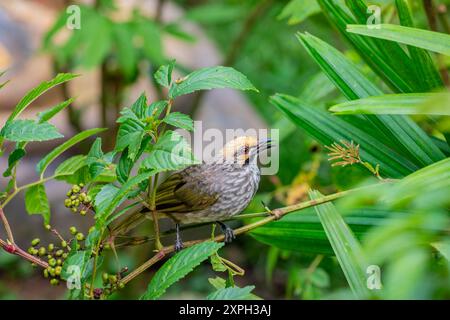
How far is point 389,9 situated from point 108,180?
44.9 inches

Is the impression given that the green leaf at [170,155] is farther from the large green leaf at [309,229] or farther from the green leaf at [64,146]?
the large green leaf at [309,229]

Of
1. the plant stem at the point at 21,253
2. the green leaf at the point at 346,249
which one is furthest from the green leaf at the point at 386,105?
the plant stem at the point at 21,253

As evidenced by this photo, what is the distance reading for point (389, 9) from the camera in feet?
7.29

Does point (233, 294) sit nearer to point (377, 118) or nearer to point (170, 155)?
point (170, 155)

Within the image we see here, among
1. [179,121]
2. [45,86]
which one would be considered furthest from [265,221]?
[45,86]

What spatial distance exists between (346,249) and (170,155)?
43cm

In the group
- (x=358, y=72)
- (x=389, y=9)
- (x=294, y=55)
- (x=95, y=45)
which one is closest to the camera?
(x=358, y=72)

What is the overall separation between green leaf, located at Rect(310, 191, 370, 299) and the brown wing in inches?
16.2

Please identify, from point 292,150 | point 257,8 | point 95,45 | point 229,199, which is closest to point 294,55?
point 292,150

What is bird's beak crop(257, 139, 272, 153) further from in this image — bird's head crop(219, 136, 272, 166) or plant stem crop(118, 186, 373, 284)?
plant stem crop(118, 186, 373, 284)

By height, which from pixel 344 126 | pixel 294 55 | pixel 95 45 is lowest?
pixel 344 126

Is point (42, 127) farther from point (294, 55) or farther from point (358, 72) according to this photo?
point (294, 55)

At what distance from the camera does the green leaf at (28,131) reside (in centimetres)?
135

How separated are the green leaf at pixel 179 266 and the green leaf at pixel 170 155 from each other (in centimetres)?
20
